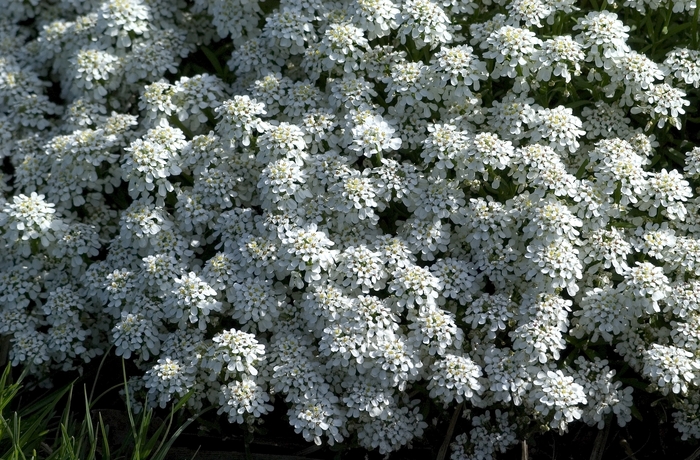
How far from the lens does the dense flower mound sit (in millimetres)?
3785

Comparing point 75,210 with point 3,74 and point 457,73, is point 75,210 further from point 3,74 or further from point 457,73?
point 457,73

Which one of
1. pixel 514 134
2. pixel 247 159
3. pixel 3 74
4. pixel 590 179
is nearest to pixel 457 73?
pixel 514 134

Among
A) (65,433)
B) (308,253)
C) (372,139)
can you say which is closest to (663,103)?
(372,139)

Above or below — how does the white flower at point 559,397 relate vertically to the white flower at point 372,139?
below

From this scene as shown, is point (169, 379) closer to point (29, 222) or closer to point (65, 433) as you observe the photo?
point (65, 433)

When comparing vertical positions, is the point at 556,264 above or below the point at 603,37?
below

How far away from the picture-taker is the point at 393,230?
14.2 ft

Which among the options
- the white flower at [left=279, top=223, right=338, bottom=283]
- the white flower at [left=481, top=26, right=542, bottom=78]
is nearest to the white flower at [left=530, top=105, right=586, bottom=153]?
the white flower at [left=481, top=26, right=542, bottom=78]

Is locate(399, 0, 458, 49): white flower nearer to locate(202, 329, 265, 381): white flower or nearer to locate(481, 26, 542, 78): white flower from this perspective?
locate(481, 26, 542, 78): white flower

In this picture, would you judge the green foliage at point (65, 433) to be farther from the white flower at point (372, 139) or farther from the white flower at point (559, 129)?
the white flower at point (559, 129)

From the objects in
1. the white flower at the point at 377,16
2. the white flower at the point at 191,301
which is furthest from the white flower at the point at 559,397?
the white flower at the point at 377,16

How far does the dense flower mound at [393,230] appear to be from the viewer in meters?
3.79

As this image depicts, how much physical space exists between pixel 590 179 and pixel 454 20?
1.16m

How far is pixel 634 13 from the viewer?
4.62 metres
